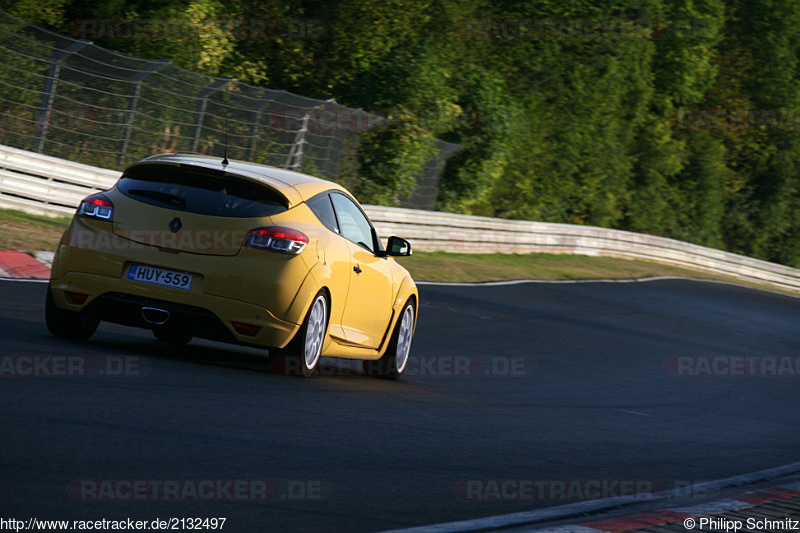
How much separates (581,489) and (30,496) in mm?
2969

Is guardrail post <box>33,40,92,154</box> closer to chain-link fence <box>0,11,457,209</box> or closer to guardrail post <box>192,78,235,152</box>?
chain-link fence <box>0,11,457,209</box>

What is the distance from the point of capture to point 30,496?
4281 millimetres

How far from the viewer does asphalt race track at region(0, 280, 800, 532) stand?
4727mm

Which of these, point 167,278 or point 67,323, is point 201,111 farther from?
point 167,278

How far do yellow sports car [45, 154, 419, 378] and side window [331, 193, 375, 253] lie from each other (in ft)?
1.55

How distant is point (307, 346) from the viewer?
8133mm

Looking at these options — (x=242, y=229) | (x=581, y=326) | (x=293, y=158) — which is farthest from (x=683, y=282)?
(x=242, y=229)

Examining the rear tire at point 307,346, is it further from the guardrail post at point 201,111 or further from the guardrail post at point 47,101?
the guardrail post at point 201,111

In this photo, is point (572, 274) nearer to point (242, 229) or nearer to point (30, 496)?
point (242, 229)

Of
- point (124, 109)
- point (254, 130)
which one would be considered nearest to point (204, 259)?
point (124, 109)

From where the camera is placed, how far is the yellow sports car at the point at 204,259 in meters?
7.64

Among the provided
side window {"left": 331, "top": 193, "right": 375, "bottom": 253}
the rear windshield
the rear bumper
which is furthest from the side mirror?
the rear bumper

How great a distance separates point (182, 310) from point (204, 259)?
0.38 meters

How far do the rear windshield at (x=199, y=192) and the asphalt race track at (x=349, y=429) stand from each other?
1.16 metres
